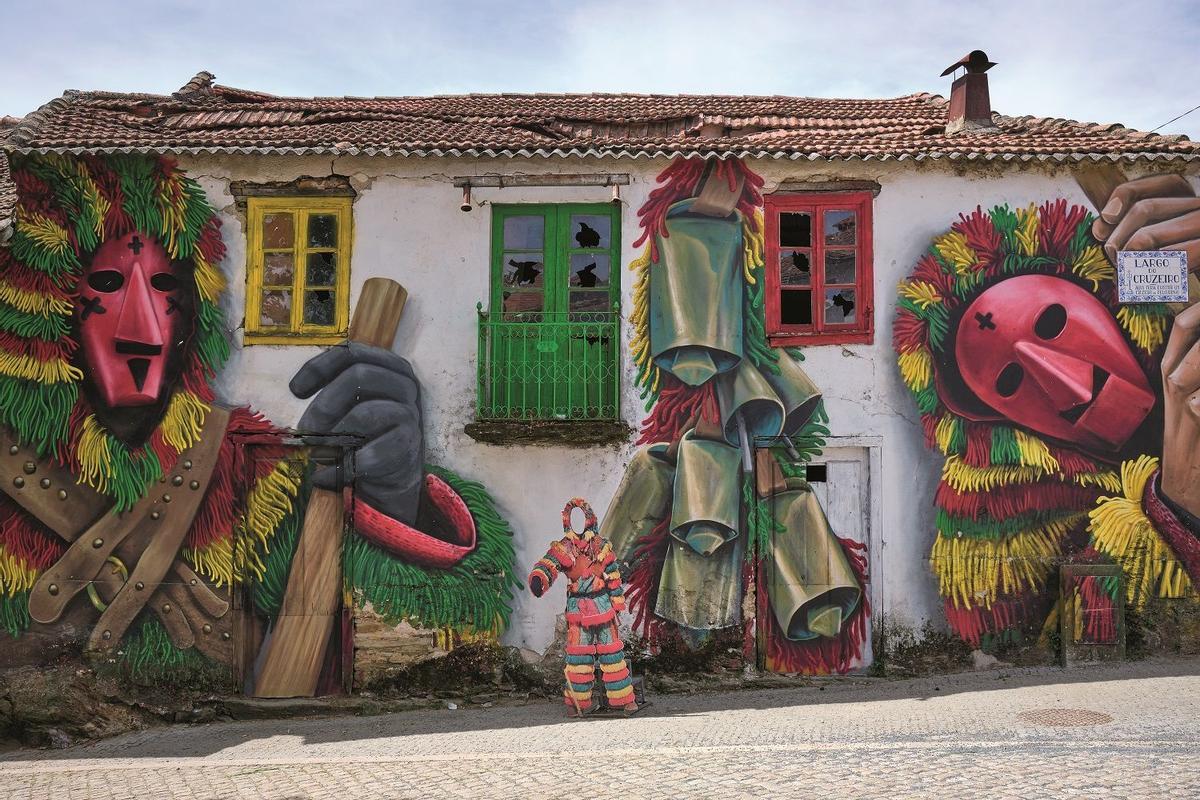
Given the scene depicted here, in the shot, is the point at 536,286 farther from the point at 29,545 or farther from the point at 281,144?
the point at 29,545

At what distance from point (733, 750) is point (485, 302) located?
506 cm

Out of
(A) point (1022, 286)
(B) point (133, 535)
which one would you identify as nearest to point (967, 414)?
(A) point (1022, 286)

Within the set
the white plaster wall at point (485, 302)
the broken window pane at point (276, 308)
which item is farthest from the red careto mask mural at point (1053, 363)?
the broken window pane at point (276, 308)

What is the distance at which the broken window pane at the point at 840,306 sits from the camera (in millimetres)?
11570

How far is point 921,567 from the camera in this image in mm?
11305

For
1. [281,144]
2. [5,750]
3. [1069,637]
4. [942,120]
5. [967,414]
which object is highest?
[942,120]

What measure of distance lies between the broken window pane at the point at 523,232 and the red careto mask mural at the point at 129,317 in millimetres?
3326

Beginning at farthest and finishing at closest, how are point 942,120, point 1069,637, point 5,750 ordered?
point 942,120, point 1069,637, point 5,750

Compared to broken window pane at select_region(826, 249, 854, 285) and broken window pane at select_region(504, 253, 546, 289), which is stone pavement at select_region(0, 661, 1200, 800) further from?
broken window pane at select_region(504, 253, 546, 289)

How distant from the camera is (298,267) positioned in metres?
11.7

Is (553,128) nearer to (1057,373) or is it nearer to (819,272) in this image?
(819,272)

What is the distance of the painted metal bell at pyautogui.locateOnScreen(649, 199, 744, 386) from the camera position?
37.6 ft

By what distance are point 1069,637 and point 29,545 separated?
9953 mm

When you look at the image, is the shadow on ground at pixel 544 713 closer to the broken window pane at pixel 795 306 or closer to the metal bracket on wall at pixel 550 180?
the broken window pane at pixel 795 306
